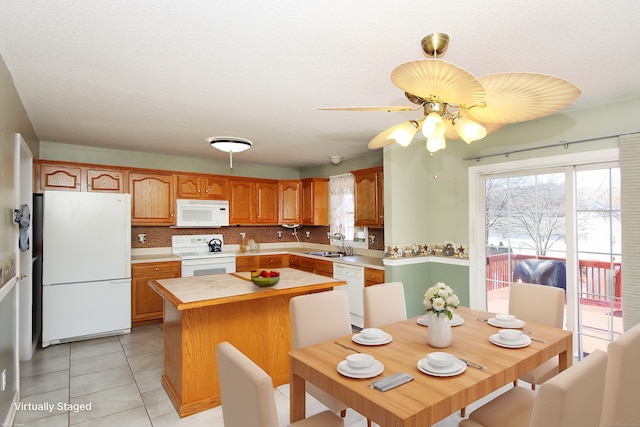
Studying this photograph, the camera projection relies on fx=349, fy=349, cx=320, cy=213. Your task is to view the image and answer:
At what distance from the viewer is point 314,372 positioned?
5.16 feet

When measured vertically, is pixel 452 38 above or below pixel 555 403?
above

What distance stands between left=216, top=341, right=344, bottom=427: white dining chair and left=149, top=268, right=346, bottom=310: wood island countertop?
1.08 meters

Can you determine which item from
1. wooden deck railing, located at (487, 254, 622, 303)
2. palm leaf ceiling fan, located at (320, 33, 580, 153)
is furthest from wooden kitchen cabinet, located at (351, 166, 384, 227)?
palm leaf ceiling fan, located at (320, 33, 580, 153)

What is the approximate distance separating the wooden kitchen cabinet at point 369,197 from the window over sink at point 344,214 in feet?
1.19

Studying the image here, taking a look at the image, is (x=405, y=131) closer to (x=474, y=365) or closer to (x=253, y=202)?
(x=474, y=365)

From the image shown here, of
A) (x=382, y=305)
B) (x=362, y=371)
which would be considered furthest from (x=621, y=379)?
(x=382, y=305)

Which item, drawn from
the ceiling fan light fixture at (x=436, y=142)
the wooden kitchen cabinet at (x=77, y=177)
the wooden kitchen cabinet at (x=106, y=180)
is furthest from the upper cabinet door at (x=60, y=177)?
the ceiling fan light fixture at (x=436, y=142)

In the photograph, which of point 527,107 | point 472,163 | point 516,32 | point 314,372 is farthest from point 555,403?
point 472,163

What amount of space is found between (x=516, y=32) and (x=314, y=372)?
196cm

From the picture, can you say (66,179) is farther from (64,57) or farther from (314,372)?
(314,372)

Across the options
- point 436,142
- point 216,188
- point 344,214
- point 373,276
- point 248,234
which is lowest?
point 373,276

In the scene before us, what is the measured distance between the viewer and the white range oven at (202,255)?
15.7 ft

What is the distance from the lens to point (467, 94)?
1.38 meters

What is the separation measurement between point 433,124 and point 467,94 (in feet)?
0.75
